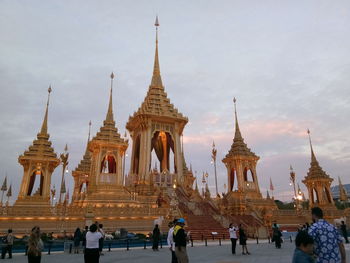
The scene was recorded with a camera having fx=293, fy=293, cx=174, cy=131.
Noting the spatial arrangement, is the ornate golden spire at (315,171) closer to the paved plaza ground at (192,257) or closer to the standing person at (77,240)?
the paved plaza ground at (192,257)

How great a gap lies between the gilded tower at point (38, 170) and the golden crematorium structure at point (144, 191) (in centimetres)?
8

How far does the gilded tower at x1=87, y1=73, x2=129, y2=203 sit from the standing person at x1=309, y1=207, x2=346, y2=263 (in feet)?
85.6

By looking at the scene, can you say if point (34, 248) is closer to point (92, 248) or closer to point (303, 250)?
point (92, 248)

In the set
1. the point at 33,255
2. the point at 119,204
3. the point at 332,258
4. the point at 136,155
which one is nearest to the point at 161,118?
the point at 136,155

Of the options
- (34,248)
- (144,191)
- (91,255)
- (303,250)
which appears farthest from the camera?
(144,191)

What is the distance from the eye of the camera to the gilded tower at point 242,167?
44.6 metres

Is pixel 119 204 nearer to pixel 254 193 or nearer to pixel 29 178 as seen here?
pixel 29 178

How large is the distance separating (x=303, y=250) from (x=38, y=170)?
31.0 metres

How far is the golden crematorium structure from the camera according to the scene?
2553cm

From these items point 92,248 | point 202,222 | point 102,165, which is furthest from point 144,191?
point 92,248

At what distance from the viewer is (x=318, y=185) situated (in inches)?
1892

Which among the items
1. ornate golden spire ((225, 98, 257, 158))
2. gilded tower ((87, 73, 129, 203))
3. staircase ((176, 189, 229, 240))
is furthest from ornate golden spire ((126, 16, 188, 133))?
staircase ((176, 189, 229, 240))

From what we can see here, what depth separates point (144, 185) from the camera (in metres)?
36.6

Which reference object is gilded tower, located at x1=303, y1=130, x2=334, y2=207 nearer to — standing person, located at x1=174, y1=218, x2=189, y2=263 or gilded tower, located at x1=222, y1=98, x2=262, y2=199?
gilded tower, located at x1=222, y1=98, x2=262, y2=199
